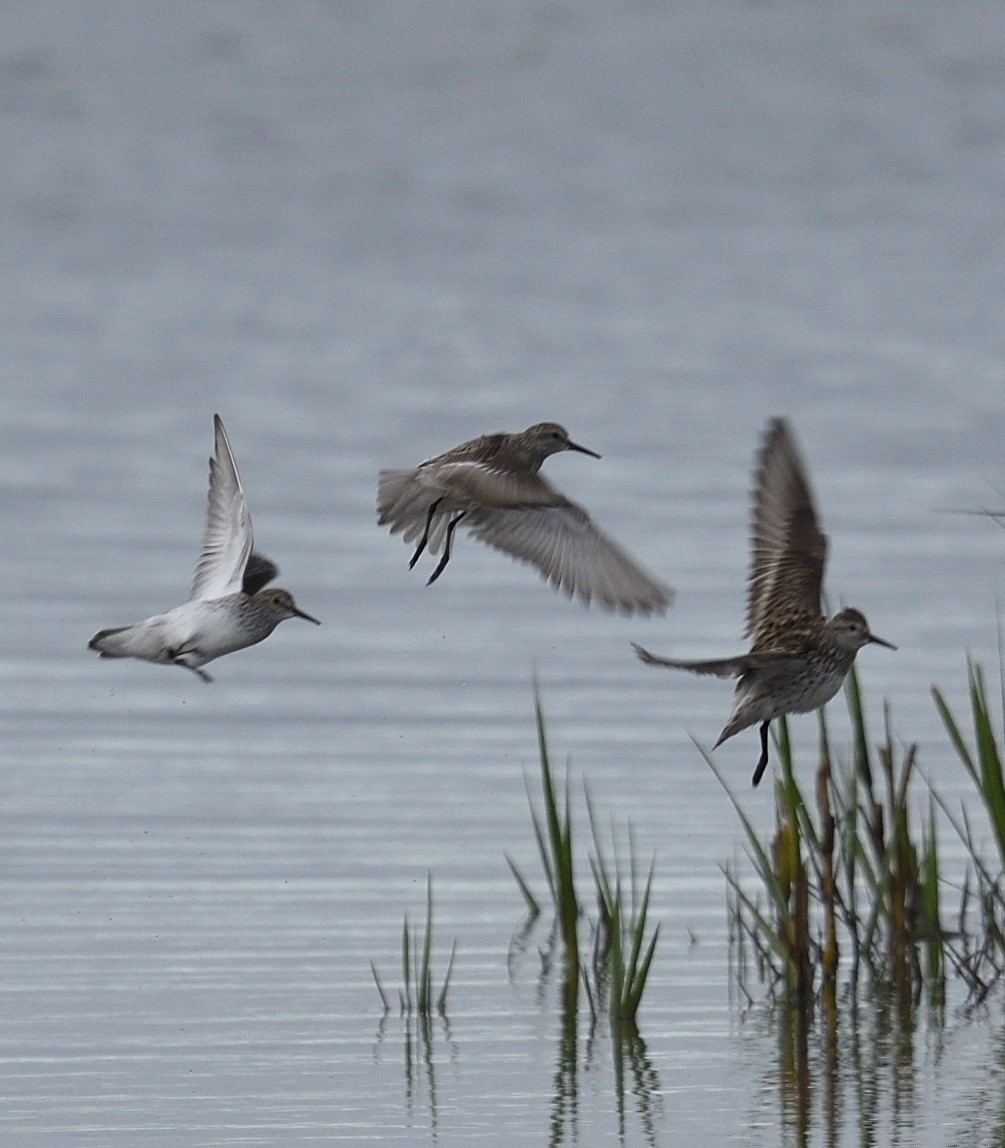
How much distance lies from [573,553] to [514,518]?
0.34 metres

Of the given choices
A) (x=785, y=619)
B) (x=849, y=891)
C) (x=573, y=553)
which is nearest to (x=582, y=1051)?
(x=849, y=891)

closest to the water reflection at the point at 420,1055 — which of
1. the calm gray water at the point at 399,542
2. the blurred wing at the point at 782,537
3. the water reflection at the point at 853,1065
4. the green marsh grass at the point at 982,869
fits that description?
the calm gray water at the point at 399,542

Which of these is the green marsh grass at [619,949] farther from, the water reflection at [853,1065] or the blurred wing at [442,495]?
the blurred wing at [442,495]

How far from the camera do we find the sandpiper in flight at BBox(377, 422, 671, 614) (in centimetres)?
1069

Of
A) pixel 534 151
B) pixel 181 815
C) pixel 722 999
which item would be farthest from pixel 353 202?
pixel 722 999

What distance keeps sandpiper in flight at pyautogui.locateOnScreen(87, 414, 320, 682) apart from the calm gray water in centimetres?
144

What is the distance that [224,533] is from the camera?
10.9m

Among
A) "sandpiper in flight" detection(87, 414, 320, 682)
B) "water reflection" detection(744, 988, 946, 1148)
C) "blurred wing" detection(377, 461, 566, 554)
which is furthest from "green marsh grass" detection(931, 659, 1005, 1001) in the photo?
"sandpiper in flight" detection(87, 414, 320, 682)

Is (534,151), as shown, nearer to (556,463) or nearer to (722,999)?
(556,463)

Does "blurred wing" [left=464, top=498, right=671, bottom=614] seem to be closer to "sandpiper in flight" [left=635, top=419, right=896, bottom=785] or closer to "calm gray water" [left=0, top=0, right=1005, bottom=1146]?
"sandpiper in flight" [left=635, top=419, right=896, bottom=785]

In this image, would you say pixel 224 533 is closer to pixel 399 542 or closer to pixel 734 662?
pixel 734 662

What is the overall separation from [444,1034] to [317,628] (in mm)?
7987

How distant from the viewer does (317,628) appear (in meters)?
18.6

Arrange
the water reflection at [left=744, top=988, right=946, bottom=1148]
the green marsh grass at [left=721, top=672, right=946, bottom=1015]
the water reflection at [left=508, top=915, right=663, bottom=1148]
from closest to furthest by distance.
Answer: the water reflection at [left=744, top=988, right=946, bottom=1148]
the water reflection at [left=508, top=915, right=663, bottom=1148]
the green marsh grass at [left=721, top=672, right=946, bottom=1015]
